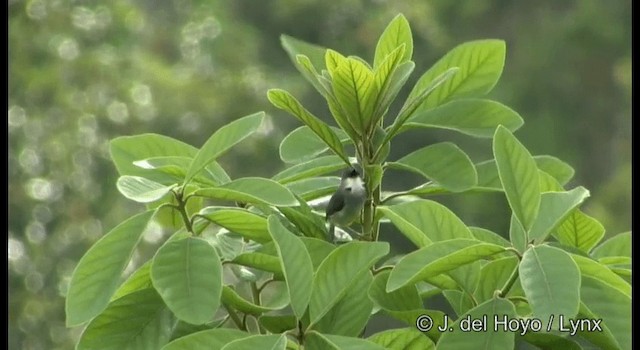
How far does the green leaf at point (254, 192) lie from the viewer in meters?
0.74

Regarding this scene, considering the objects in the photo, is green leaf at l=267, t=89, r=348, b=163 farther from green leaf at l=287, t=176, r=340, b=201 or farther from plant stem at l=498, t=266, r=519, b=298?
plant stem at l=498, t=266, r=519, b=298

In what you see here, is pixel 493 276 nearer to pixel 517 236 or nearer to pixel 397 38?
pixel 517 236

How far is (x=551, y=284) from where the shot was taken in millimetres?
685

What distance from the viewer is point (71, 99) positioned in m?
5.35

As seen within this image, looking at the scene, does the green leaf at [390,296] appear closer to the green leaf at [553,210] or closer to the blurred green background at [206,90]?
the green leaf at [553,210]

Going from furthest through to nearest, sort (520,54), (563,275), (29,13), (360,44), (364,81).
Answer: (520,54), (360,44), (29,13), (364,81), (563,275)

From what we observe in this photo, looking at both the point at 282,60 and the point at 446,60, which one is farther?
the point at 282,60

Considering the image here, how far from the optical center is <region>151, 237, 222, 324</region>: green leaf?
0.70 m

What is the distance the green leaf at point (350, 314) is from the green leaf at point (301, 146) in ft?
0.50

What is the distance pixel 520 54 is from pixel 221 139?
11.0 m

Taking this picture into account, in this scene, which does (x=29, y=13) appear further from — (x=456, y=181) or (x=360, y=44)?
(x=456, y=181)

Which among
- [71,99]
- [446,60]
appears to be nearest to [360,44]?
[71,99]

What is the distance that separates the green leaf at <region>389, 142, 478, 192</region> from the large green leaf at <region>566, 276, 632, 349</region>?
13 cm

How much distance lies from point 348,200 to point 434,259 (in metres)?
0.10
